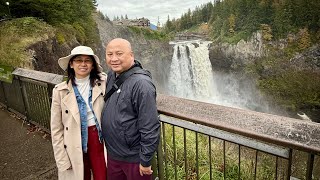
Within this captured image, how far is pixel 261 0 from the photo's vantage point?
59750mm

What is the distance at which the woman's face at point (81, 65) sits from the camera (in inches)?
105

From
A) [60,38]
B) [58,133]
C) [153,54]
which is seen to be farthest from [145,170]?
[153,54]

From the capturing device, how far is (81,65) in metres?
2.66

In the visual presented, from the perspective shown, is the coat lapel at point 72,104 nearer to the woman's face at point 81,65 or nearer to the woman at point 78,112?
the woman at point 78,112

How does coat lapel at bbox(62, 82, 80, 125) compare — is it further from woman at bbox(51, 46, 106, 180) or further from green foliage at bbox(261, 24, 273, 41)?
green foliage at bbox(261, 24, 273, 41)

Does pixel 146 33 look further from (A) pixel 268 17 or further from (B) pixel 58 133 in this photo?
(B) pixel 58 133

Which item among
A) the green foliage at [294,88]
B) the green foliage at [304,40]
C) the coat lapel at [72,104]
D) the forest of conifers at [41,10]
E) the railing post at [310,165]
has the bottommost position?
the green foliage at [294,88]

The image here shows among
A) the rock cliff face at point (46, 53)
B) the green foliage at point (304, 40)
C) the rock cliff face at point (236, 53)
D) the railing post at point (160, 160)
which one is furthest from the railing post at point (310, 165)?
the rock cliff face at point (236, 53)

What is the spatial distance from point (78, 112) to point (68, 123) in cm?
16

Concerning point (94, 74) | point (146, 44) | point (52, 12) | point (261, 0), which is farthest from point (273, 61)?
point (94, 74)

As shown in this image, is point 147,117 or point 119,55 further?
point 119,55

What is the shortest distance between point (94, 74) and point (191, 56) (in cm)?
4065

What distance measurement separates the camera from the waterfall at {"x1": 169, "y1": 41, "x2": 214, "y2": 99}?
42438 millimetres

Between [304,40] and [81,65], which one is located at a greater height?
[81,65]
